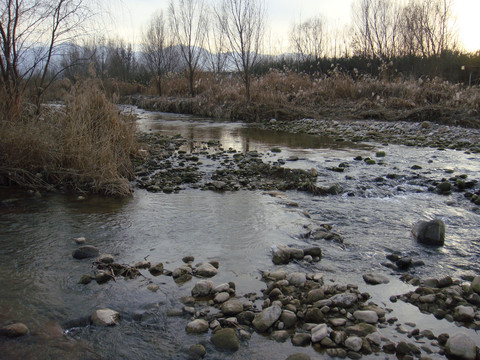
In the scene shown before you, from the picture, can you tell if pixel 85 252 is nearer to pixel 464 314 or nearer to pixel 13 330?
pixel 13 330

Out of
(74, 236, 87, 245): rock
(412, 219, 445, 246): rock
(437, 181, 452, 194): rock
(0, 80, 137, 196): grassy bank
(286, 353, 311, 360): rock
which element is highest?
(0, 80, 137, 196): grassy bank

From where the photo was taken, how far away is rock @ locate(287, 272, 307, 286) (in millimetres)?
2691

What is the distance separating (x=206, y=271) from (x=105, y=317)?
826 millimetres

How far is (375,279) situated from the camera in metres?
2.75

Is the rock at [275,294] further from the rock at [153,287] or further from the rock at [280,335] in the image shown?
the rock at [153,287]

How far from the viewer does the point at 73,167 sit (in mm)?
5227

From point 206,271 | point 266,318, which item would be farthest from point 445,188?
point 266,318

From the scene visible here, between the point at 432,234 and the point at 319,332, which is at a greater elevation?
the point at 432,234

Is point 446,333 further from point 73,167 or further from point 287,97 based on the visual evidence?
point 287,97

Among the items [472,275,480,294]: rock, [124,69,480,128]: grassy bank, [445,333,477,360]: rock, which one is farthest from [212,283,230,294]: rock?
[124,69,480,128]: grassy bank

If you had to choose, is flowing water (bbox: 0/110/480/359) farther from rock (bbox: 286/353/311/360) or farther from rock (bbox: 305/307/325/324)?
rock (bbox: 305/307/325/324)

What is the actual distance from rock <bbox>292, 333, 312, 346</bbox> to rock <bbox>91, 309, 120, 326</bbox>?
1.07 metres

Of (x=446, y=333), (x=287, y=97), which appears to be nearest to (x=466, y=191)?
(x=446, y=333)

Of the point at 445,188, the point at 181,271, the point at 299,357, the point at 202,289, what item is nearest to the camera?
the point at 299,357
